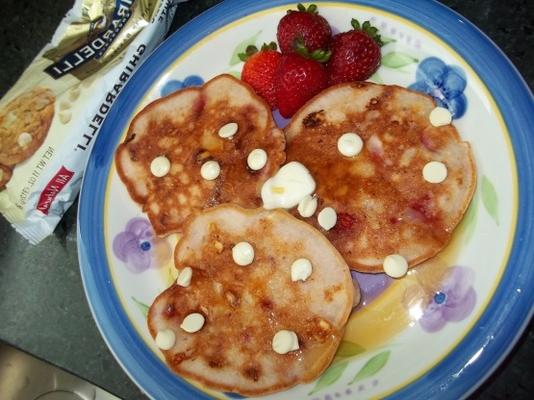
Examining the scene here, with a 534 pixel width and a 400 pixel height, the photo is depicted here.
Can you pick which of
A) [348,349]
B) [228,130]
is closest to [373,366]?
[348,349]

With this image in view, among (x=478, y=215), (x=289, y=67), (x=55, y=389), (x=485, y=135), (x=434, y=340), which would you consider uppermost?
(x=289, y=67)

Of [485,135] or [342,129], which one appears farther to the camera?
[342,129]

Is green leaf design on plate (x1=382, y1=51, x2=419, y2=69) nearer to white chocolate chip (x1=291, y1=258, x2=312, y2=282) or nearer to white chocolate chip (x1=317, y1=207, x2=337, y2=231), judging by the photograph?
white chocolate chip (x1=317, y1=207, x2=337, y2=231)

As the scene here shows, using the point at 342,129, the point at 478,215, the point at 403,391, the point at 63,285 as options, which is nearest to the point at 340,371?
the point at 403,391

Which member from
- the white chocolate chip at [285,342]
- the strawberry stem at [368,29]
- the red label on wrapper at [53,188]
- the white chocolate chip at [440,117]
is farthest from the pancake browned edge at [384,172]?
the red label on wrapper at [53,188]

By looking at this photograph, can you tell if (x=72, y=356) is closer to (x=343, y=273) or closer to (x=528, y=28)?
(x=343, y=273)

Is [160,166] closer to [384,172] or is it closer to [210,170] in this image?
[210,170]
